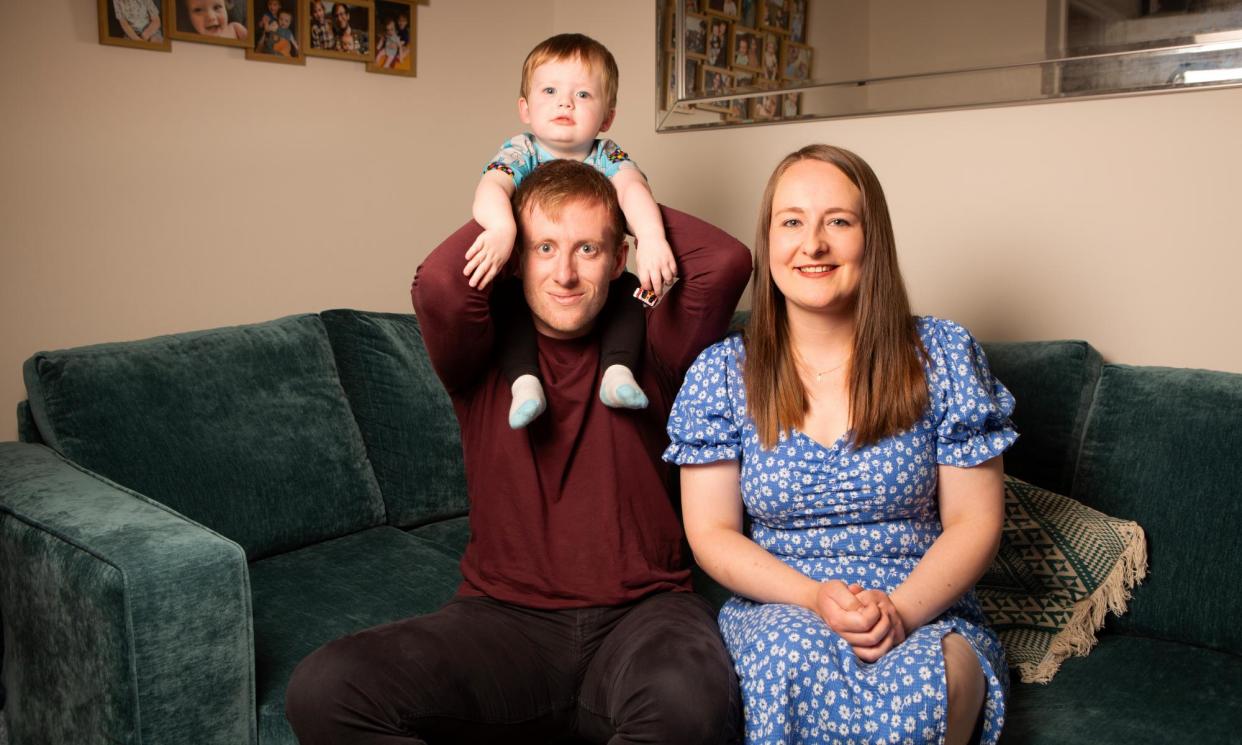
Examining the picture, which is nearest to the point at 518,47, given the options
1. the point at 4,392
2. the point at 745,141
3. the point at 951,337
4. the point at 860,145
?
the point at 745,141

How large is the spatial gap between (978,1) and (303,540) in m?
1.82

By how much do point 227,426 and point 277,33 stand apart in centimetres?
110

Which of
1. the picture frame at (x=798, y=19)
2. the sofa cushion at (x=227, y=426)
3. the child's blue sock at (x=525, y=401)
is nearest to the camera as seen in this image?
the child's blue sock at (x=525, y=401)

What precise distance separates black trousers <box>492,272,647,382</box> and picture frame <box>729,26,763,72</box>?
114cm

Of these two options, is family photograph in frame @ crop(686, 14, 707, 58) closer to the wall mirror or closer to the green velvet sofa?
the wall mirror

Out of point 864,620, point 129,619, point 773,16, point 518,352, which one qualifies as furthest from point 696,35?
point 129,619

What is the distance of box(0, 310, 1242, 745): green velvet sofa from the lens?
156 centimetres

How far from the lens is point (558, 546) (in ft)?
5.56

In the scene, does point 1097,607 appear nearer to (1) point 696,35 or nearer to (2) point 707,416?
(2) point 707,416

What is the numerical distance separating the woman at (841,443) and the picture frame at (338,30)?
1.59 m

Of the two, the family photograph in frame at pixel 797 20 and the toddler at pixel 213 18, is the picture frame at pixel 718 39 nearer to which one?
the family photograph in frame at pixel 797 20

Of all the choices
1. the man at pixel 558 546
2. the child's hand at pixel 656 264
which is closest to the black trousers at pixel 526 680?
the man at pixel 558 546

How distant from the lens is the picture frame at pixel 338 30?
2779 millimetres

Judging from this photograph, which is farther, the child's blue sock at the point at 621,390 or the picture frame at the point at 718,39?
the picture frame at the point at 718,39
